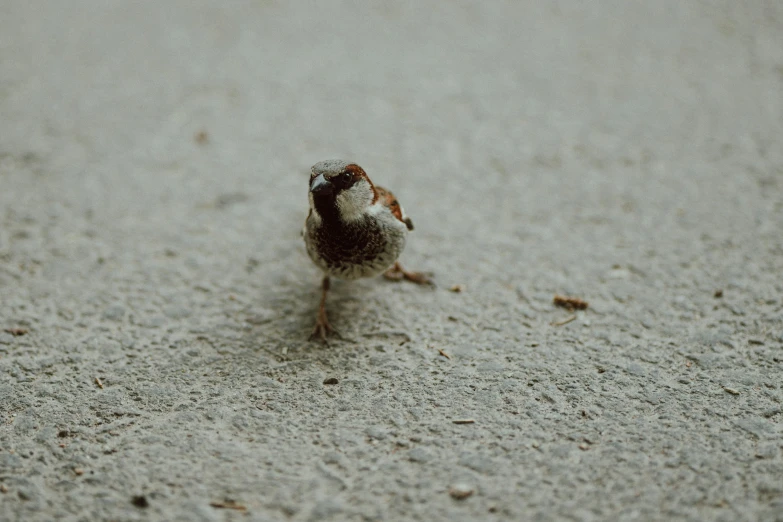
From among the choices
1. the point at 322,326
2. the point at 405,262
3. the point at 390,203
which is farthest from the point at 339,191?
the point at 405,262

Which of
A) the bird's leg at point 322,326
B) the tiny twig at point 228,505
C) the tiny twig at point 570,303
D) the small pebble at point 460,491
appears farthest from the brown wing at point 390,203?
the tiny twig at point 228,505

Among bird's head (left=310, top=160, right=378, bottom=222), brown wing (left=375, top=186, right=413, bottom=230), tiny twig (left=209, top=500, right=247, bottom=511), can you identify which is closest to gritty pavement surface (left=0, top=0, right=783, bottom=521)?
tiny twig (left=209, top=500, right=247, bottom=511)

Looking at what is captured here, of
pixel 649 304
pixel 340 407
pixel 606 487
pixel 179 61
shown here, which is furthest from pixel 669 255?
pixel 179 61

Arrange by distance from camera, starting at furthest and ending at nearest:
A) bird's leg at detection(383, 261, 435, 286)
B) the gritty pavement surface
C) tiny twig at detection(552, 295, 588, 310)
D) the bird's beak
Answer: bird's leg at detection(383, 261, 435, 286), tiny twig at detection(552, 295, 588, 310), the bird's beak, the gritty pavement surface

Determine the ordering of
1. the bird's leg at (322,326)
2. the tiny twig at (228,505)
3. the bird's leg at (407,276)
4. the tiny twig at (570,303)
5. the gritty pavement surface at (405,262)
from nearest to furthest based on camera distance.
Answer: the tiny twig at (228,505), the gritty pavement surface at (405,262), the bird's leg at (322,326), the tiny twig at (570,303), the bird's leg at (407,276)

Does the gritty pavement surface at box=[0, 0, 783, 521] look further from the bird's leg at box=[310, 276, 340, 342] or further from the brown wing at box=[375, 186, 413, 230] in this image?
the brown wing at box=[375, 186, 413, 230]

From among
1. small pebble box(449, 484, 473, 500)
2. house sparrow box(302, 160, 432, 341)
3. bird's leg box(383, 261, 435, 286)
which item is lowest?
small pebble box(449, 484, 473, 500)

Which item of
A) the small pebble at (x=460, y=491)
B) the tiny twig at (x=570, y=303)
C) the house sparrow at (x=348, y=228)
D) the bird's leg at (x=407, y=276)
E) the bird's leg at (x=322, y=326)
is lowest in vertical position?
the small pebble at (x=460, y=491)

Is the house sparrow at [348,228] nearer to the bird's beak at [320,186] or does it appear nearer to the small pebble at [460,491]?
the bird's beak at [320,186]
